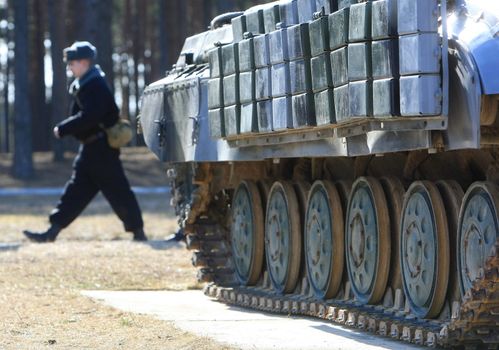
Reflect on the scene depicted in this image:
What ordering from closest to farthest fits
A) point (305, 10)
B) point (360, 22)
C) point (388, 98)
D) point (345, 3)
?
point (388, 98)
point (360, 22)
point (345, 3)
point (305, 10)

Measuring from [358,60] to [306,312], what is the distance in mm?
3078

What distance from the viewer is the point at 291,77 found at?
10.0 meters

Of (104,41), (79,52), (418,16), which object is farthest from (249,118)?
(104,41)

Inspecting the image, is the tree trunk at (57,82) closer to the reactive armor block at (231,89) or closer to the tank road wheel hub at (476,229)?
the reactive armor block at (231,89)

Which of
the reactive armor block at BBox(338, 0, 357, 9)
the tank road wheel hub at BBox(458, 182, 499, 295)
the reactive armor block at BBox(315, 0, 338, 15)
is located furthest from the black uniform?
the tank road wheel hub at BBox(458, 182, 499, 295)

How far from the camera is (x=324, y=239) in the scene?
11.3 metres

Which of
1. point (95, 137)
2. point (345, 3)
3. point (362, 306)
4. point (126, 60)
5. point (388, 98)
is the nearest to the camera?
point (388, 98)

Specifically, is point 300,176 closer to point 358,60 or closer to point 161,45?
point 358,60

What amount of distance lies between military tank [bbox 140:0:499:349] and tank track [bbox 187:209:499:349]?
0.01 m

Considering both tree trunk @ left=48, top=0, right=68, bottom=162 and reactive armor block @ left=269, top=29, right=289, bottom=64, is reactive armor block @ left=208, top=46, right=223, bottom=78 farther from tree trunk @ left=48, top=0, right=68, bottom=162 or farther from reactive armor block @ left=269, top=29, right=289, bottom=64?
tree trunk @ left=48, top=0, right=68, bottom=162

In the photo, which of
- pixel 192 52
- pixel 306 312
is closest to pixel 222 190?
pixel 192 52

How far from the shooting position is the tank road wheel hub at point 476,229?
8422 millimetres

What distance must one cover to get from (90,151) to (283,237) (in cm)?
548

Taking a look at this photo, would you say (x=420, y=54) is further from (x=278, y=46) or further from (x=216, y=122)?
(x=216, y=122)
